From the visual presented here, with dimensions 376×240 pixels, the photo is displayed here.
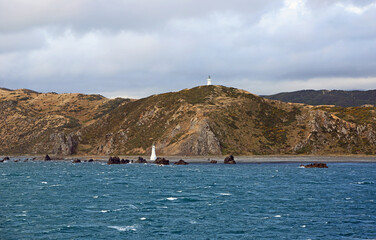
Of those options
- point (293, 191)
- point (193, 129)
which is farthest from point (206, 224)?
point (193, 129)

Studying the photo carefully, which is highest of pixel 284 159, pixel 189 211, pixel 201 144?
pixel 201 144

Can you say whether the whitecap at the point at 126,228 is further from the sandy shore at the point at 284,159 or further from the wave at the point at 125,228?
the sandy shore at the point at 284,159

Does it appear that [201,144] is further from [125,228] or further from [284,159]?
[125,228]

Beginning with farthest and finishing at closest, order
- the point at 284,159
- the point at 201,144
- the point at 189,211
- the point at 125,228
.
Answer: the point at 201,144 → the point at 284,159 → the point at 189,211 → the point at 125,228

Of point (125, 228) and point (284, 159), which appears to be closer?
point (125, 228)

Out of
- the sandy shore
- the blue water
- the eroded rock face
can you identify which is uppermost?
the eroded rock face

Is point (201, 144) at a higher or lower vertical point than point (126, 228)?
higher

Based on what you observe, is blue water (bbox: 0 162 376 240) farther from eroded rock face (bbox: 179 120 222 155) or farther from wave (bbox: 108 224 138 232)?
eroded rock face (bbox: 179 120 222 155)

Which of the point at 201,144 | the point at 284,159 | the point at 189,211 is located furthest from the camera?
the point at 201,144

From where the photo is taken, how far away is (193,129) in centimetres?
19462

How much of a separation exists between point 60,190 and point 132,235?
38.5 meters

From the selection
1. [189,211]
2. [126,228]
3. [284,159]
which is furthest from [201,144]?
[126,228]

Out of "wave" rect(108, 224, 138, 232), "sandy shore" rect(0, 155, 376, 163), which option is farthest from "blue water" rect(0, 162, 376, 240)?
"sandy shore" rect(0, 155, 376, 163)

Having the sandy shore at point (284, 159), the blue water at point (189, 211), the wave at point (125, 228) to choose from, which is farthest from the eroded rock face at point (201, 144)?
the wave at point (125, 228)
